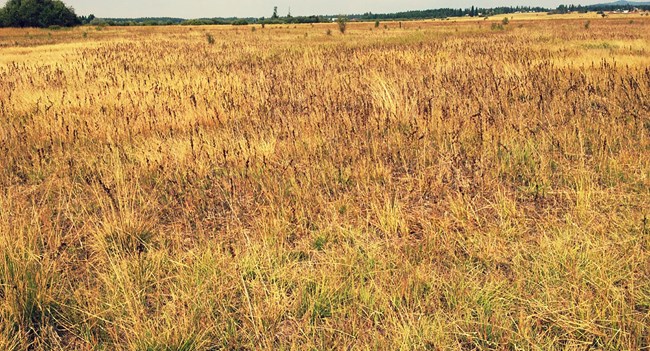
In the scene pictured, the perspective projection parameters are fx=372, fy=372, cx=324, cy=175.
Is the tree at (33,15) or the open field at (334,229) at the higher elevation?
the tree at (33,15)

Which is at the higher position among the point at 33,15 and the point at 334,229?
the point at 33,15

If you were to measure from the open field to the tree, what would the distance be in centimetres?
8754

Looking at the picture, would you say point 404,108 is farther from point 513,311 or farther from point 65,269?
point 65,269

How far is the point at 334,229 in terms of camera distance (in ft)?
8.52

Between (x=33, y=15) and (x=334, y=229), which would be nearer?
(x=334, y=229)

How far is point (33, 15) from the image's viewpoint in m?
72.9

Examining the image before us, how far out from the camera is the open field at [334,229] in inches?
68.2

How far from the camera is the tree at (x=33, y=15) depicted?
7194 cm

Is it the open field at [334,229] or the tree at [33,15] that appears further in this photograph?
the tree at [33,15]

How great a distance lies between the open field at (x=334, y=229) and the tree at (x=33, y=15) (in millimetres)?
87538

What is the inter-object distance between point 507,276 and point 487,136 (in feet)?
7.43

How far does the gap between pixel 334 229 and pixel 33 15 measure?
3783 inches

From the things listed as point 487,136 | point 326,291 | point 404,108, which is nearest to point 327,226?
point 326,291

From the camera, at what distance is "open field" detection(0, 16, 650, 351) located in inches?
68.2
